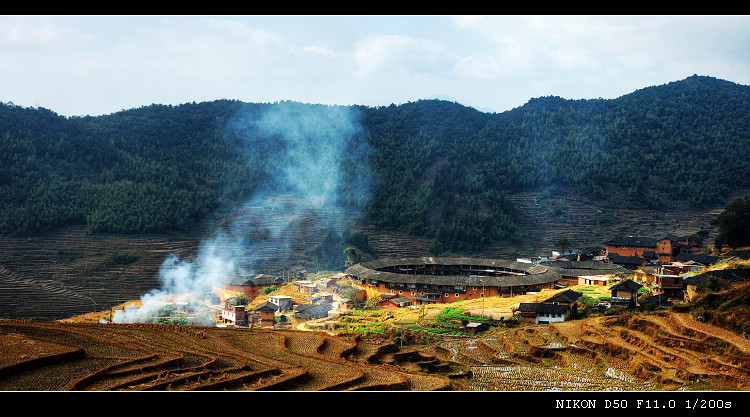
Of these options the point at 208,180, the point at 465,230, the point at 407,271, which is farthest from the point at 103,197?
the point at 465,230

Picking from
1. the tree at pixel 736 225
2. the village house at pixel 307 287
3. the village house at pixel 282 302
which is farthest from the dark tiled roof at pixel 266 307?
the tree at pixel 736 225

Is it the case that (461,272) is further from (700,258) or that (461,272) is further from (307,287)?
(700,258)

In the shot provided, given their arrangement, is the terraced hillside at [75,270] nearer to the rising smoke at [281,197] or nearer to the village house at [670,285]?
the rising smoke at [281,197]

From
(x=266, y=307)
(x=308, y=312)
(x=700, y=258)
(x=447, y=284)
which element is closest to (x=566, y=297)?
(x=447, y=284)

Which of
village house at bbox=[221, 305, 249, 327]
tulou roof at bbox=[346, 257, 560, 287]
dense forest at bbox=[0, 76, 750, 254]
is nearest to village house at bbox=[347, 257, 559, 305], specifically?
tulou roof at bbox=[346, 257, 560, 287]

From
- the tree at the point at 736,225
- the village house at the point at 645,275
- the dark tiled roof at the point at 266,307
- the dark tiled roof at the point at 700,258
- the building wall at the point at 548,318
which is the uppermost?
the tree at the point at 736,225
